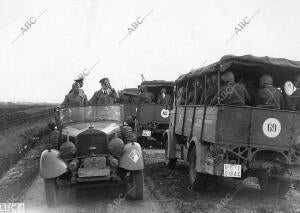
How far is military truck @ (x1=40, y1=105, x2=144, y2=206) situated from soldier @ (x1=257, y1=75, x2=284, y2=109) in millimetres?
2489

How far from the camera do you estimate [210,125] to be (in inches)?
324

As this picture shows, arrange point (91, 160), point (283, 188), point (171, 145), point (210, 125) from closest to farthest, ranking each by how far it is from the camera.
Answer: point (91, 160)
point (210, 125)
point (283, 188)
point (171, 145)

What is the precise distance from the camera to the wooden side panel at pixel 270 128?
791cm

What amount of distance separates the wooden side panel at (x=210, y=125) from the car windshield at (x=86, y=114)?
2.02 metres

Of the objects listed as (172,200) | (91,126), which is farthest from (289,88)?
(91,126)

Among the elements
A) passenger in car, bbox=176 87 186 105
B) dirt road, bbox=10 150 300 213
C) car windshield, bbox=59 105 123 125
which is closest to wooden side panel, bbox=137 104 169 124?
passenger in car, bbox=176 87 186 105

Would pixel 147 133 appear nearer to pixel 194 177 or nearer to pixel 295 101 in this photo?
pixel 194 177

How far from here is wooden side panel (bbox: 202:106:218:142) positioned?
312 inches

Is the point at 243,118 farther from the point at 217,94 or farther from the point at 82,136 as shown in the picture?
the point at 82,136

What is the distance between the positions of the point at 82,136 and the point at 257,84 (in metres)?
3.93

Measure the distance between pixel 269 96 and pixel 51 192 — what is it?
13.9 feet

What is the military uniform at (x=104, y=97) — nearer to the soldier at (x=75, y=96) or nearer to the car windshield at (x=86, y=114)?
the soldier at (x=75, y=96)

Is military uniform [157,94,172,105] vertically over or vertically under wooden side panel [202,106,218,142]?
over

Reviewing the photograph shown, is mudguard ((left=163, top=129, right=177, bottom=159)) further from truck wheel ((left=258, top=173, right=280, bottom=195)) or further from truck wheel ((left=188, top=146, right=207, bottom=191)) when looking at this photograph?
truck wheel ((left=258, top=173, right=280, bottom=195))
